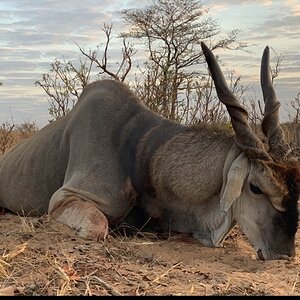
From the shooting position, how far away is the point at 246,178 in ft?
11.8

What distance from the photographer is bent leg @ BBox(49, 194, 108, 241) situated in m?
3.50

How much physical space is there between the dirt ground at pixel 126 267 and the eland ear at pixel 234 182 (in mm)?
325

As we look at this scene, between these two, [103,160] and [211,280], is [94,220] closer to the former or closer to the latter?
[103,160]

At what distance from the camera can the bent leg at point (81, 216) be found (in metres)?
3.50

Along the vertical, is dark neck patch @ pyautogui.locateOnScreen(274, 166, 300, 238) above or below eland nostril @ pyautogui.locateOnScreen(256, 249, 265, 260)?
above

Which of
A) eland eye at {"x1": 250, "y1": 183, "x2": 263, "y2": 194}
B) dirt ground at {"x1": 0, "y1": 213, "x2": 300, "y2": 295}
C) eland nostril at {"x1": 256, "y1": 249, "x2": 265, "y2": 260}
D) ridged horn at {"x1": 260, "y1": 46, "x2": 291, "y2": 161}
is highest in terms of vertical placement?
ridged horn at {"x1": 260, "y1": 46, "x2": 291, "y2": 161}

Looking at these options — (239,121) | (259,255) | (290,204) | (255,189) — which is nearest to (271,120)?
(239,121)

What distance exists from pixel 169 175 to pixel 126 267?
3.64 ft

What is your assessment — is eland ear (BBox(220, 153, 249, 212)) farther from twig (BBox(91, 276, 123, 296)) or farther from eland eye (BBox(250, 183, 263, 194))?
twig (BBox(91, 276, 123, 296))

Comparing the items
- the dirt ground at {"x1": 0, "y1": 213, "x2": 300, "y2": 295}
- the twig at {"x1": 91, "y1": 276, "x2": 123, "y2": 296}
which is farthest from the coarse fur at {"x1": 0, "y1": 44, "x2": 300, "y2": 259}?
the twig at {"x1": 91, "y1": 276, "x2": 123, "y2": 296}

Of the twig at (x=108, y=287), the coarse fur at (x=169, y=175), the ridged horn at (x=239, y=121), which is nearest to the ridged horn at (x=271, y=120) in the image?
the coarse fur at (x=169, y=175)

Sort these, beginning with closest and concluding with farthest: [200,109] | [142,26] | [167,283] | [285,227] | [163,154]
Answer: [167,283] → [285,227] → [163,154] → [200,109] → [142,26]

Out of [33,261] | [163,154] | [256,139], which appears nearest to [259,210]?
[256,139]

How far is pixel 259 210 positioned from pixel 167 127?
0.92 meters
